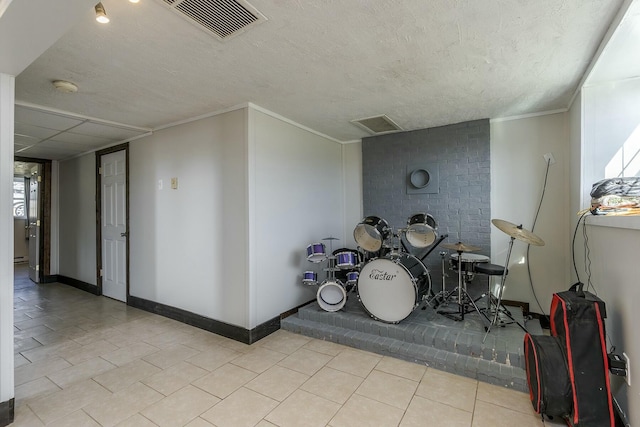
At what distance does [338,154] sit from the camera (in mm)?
4496

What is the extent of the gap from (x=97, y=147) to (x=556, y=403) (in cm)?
599

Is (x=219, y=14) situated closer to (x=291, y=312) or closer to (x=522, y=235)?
(x=522, y=235)

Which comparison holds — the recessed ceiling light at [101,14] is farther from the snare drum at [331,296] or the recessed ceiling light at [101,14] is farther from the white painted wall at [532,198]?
the white painted wall at [532,198]

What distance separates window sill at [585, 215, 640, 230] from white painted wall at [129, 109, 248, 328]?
2750mm

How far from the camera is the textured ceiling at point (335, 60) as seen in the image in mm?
1582

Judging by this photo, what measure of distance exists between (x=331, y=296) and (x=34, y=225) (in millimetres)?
6071

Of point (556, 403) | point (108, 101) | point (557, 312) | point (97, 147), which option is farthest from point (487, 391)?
point (97, 147)

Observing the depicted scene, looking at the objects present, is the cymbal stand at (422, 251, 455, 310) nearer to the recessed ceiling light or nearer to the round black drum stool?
the round black drum stool

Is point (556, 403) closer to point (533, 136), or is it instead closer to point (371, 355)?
point (371, 355)

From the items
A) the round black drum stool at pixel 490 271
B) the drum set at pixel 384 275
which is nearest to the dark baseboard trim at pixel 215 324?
the drum set at pixel 384 275

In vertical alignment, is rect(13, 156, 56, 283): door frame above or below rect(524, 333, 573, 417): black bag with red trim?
above

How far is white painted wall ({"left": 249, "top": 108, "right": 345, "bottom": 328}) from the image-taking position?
3.01m

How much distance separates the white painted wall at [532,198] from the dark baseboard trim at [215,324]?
9.01 feet

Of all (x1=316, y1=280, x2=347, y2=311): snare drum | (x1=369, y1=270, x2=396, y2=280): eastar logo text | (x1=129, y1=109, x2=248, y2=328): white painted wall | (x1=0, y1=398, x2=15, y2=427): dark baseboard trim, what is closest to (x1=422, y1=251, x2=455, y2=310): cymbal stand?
(x1=369, y1=270, x2=396, y2=280): eastar logo text
